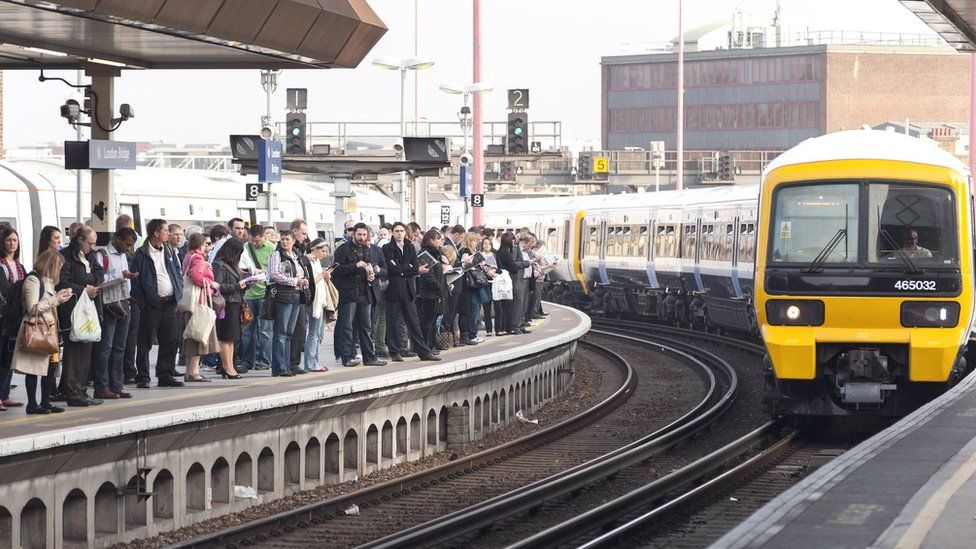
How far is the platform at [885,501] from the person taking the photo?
31.8 ft

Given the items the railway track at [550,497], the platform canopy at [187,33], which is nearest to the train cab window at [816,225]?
the railway track at [550,497]

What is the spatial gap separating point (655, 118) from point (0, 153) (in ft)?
250

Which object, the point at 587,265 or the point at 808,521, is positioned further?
the point at 587,265

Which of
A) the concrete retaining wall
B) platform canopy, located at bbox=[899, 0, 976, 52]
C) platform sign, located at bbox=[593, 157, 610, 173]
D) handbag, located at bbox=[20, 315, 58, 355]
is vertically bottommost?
the concrete retaining wall

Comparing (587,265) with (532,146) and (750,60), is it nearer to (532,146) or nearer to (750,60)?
(532,146)

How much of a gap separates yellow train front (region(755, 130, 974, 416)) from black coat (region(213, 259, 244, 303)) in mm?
5600

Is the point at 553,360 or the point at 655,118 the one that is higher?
the point at 655,118

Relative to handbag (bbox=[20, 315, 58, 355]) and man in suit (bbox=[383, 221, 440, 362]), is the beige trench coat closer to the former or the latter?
handbag (bbox=[20, 315, 58, 355])

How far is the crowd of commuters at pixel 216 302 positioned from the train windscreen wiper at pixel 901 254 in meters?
5.52

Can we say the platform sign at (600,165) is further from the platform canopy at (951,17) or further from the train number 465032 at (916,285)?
the train number 465032 at (916,285)

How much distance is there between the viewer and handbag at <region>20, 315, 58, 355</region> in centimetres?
1283

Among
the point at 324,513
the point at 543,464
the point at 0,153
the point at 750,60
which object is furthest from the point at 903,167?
the point at 750,60

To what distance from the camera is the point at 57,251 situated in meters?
13.4

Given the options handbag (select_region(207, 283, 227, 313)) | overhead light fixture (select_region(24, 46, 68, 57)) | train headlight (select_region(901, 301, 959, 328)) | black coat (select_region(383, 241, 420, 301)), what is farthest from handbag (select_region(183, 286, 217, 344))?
train headlight (select_region(901, 301, 959, 328))
